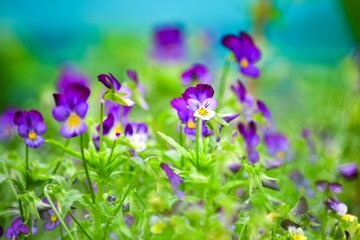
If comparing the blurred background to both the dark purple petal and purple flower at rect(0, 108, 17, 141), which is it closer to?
purple flower at rect(0, 108, 17, 141)

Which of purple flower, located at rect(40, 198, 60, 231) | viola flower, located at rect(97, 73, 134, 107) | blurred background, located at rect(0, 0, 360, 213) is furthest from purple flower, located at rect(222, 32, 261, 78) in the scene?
blurred background, located at rect(0, 0, 360, 213)

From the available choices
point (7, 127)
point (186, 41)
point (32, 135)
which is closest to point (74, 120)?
point (32, 135)

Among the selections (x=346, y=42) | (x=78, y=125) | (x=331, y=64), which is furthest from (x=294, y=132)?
(x=346, y=42)

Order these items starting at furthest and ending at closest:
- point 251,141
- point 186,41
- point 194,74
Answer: point 186,41 < point 194,74 < point 251,141

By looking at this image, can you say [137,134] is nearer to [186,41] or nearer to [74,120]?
[74,120]

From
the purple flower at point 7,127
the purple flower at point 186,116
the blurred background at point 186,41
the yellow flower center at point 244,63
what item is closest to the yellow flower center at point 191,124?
the purple flower at point 186,116

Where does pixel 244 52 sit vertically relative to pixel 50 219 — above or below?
above

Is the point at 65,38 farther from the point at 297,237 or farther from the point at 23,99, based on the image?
the point at 297,237
